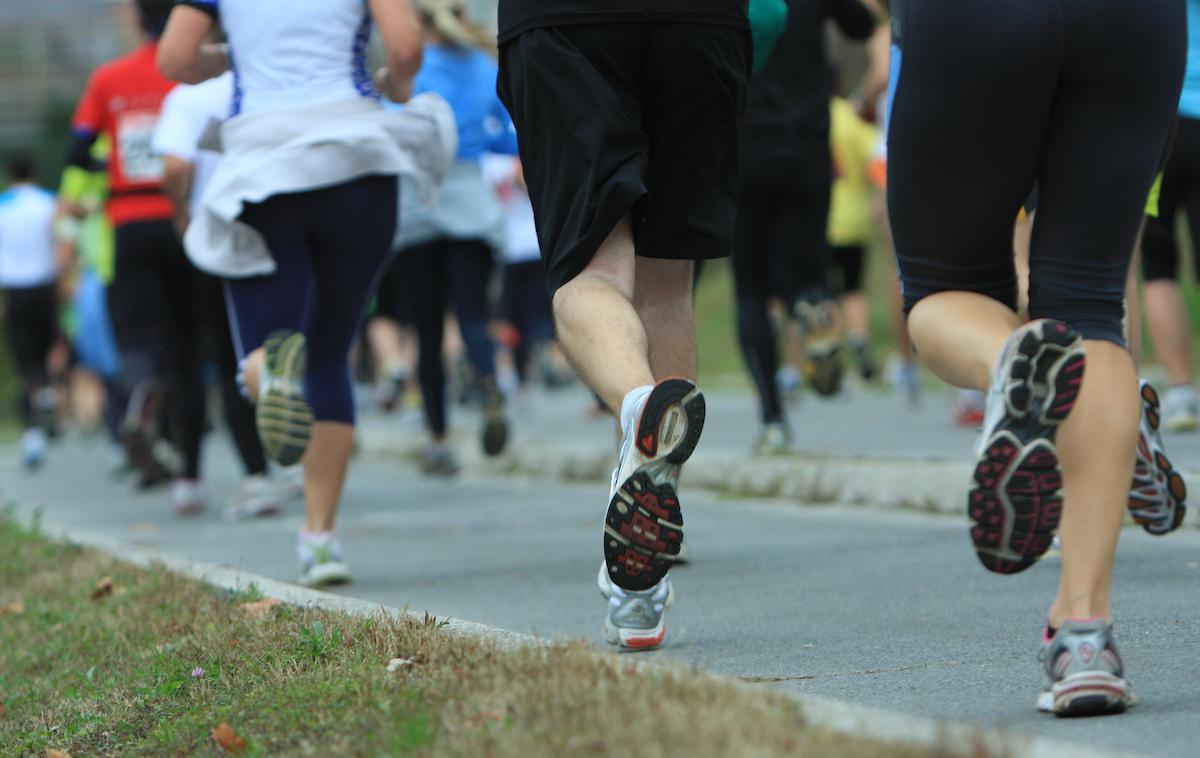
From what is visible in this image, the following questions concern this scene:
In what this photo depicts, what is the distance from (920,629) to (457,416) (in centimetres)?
1084

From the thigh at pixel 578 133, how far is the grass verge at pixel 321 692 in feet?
2.77

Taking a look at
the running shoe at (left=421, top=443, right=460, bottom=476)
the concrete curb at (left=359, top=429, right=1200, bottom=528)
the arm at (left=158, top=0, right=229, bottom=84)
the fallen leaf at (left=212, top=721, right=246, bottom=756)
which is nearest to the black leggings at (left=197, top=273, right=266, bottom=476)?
the running shoe at (left=421, top=443, right=460, bottom=476)

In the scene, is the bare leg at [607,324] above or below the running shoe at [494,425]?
above

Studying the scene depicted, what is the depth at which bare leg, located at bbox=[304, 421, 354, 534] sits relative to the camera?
5.37 meters

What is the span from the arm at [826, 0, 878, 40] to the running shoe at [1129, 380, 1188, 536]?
15.3 ft

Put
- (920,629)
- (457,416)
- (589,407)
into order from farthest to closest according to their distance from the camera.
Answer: (457,416), (589,407), (920,629)

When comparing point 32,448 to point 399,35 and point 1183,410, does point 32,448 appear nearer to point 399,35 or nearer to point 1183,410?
point 1183,410

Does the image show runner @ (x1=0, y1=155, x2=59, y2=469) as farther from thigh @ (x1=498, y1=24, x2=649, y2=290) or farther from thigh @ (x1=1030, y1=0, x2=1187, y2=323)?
thigh @ (x1=1030, y1=0, x2=1187, y2=323)

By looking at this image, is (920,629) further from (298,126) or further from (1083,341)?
(298,126)

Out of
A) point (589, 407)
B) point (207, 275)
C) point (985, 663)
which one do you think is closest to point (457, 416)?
point (589, 407)

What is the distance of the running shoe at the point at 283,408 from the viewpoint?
4.82 meters

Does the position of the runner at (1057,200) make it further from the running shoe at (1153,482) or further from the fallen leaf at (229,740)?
the fallen leaf at (229,740)

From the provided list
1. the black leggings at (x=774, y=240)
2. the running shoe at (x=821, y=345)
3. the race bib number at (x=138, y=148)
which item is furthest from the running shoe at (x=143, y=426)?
the running shoe at (x=821, y=345)

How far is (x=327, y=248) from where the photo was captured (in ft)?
18.0
